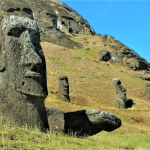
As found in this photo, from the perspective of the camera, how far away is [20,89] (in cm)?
750

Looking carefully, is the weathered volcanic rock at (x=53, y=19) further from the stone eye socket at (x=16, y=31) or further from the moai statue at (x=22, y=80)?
the moai statue at (x=22, y=80)

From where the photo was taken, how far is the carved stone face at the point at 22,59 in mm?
7484

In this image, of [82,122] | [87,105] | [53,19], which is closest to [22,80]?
[82,122]

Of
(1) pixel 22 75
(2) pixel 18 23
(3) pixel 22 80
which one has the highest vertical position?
(2) pixel 18 23

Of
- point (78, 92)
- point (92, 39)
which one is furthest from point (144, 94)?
point (92, 39)

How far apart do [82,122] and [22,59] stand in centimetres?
240

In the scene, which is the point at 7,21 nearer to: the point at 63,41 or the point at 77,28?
the point at 63,41

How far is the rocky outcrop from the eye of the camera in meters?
8.38

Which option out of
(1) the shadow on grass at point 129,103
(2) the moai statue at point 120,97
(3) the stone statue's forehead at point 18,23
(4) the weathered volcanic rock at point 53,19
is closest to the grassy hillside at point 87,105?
(1) the shadow on grass at point 129,103

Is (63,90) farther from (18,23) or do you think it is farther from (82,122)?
(18,23)

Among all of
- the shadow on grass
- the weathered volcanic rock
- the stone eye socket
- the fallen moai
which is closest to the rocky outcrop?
the fallen moai

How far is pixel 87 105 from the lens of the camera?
2805 centimetres

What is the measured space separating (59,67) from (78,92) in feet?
32.6

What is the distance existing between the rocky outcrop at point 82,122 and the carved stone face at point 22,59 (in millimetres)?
1232
